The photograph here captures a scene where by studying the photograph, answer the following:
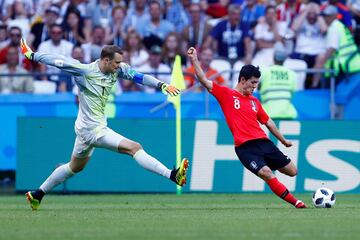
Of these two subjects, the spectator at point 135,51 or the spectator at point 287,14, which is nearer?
the spectator at point 135,51

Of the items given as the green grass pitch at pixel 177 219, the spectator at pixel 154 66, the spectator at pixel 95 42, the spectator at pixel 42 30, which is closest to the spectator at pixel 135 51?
the spectator at pixel 154 66

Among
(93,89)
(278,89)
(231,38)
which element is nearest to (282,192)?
(93,89)

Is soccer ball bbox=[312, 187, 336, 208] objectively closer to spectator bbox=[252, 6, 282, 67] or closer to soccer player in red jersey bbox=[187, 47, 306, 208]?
soccer player in red jersey bbox=[187, 47, 306, 208]

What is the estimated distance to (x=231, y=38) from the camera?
78.3 feet

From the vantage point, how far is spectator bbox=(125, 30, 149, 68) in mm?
23859

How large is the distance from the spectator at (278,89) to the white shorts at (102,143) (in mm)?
6281

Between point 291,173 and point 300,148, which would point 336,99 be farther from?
point 291,173

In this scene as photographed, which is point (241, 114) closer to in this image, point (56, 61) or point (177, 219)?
point (56, 61)

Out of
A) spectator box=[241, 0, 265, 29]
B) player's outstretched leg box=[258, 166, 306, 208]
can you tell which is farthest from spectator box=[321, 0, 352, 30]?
player's outstretched leg box=[258, 166, 306, 208]

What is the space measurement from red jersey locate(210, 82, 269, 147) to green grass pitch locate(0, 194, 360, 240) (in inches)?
41.3

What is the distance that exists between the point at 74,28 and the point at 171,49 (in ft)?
7.86

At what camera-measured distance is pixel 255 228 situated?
11.6m

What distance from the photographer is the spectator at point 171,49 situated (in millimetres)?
23953

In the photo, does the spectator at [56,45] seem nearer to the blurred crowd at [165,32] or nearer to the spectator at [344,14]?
the blurred crowd at [165,32]
